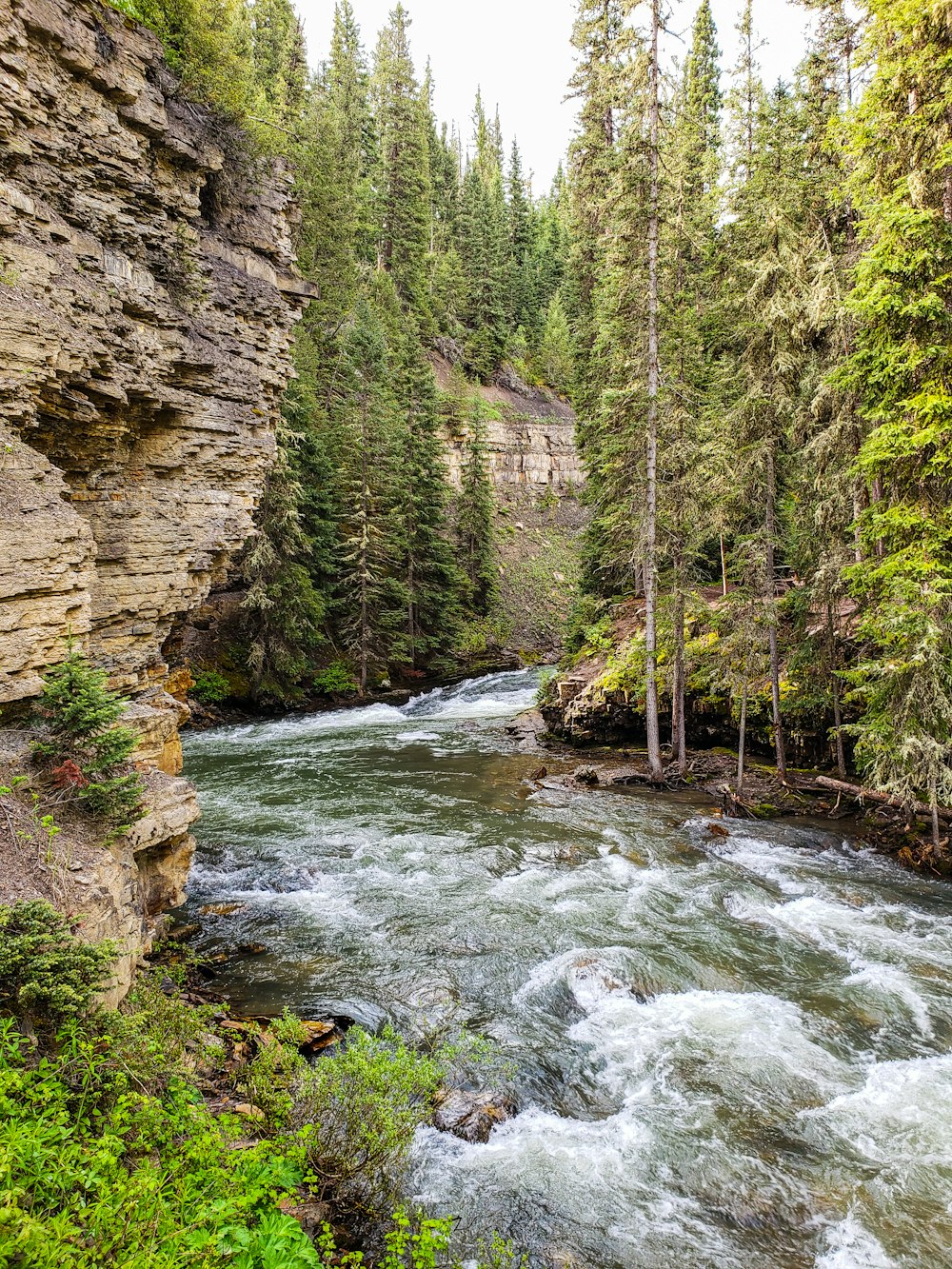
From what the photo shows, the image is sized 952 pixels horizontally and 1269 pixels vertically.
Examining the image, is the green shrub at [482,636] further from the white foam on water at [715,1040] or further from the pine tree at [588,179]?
the white foam on water at [715,1040]

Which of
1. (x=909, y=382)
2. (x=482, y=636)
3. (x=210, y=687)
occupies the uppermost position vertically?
(x=909, y=382)

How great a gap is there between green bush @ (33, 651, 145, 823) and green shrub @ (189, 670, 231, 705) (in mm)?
18996

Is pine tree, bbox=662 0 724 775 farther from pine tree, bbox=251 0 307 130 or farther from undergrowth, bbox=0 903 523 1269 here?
pine tree, bbox=251 0 307 130

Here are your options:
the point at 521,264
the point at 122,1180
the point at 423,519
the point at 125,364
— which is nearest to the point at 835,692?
the point at 125,364

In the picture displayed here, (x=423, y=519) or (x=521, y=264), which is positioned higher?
(x=521, y=264)

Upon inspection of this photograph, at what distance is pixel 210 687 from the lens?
25250 mm

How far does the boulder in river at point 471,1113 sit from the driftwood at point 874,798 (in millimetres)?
8812

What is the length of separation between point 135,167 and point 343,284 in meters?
30.2

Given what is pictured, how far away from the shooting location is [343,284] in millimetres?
37875

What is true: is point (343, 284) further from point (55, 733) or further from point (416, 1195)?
point (416, 1195)

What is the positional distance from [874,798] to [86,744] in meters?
14.6

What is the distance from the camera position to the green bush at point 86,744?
6562 millimetres

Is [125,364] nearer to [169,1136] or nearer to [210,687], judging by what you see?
[169,1136]

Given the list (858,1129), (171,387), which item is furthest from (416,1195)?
(171,387)
